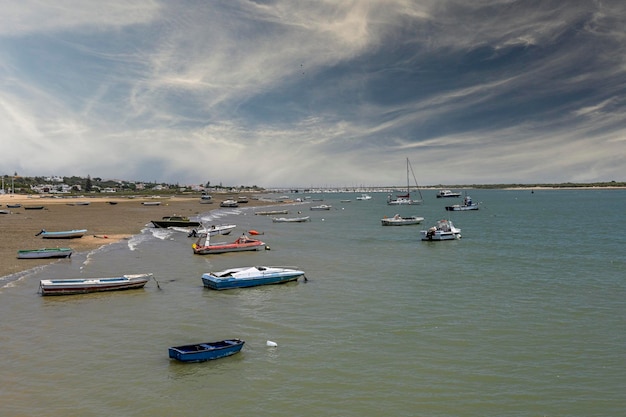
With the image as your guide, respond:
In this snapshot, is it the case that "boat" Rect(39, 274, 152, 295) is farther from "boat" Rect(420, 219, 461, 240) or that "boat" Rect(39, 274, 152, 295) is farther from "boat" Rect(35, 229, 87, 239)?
"boat" Rect(420, 219, 461, 240)

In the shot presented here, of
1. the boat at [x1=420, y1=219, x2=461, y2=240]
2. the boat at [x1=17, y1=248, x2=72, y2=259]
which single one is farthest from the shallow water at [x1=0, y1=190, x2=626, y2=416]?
the boat at [x1=420, y1=219, x2=461, y2=240]

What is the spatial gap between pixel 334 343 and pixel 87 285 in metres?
→ 18.8

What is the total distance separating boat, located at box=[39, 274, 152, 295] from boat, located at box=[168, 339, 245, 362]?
45.8 feet

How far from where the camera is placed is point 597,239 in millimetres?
59375

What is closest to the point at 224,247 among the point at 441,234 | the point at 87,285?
the point at 87,285

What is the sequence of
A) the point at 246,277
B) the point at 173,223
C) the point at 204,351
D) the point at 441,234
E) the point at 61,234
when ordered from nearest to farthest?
the point at 204,351, the point at 246,277, the point at 61,234, the point at 441,234, the point at 173,223

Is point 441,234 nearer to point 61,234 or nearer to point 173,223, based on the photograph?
point 173,223

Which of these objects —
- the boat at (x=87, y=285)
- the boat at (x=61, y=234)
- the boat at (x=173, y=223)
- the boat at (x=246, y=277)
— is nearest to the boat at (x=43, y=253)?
the boat at (x=87, y=285)

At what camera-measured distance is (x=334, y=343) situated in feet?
67.2

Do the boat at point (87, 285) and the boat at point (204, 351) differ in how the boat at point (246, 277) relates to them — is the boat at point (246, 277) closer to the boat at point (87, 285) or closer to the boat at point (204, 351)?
the boat at point (87, 285)

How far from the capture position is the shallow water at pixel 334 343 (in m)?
15.1

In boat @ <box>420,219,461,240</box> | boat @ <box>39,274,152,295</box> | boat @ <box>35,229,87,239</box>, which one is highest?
boat @ <box>420,219,461,240</box>

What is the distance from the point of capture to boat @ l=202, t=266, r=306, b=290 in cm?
3097

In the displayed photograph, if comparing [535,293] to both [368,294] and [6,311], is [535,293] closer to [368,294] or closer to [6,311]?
[368,294]
